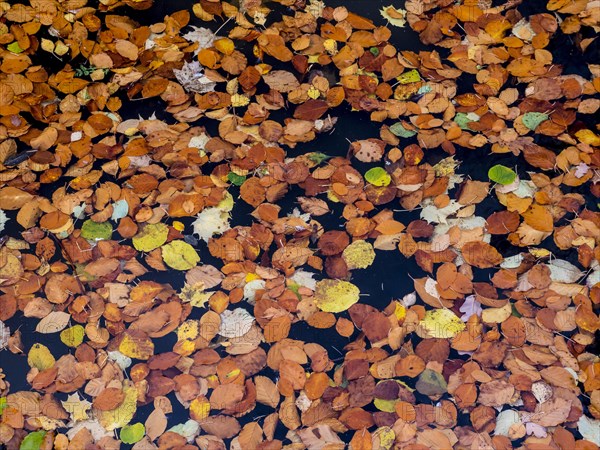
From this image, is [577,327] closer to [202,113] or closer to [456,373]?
[456,373]

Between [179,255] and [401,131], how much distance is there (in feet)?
3.09

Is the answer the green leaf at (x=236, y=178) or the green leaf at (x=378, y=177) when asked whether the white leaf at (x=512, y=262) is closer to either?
the green leaf at (x=378, y=177)

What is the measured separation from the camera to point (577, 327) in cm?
202

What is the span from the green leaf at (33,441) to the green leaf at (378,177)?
4.38ft

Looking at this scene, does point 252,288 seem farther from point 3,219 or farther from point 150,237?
point 3,219

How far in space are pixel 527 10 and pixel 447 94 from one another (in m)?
0.60

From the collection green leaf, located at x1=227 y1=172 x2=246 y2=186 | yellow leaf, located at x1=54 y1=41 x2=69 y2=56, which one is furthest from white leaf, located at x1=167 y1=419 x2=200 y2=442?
yellow leaf, located at x1=54 y1=41 x2=69 y2=56

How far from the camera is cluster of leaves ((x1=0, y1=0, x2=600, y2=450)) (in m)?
1.91

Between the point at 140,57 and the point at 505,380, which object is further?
the point at 140,57

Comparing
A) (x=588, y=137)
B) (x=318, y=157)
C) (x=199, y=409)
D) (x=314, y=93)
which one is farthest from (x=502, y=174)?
(x=199, y=409)

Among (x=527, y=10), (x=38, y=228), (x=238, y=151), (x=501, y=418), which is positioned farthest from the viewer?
(x=527, y=10)

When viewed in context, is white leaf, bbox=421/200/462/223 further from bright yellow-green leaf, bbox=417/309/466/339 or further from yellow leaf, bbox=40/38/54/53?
yellow leaf, bbox=40/38/54/53

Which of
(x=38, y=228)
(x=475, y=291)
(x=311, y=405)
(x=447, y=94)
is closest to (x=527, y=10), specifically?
(x=447, y=94)

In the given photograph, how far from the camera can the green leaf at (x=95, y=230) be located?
2.15 m
